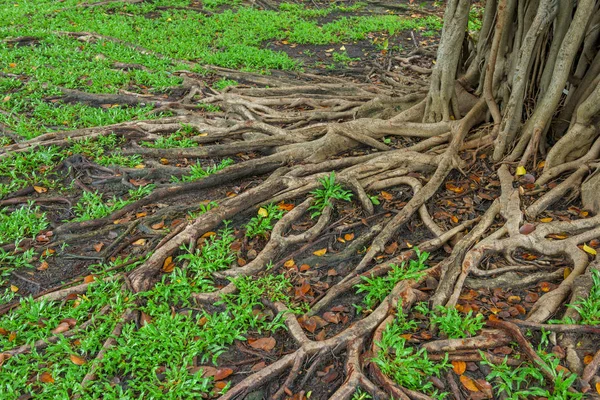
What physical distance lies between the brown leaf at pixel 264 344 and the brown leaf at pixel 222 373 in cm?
24

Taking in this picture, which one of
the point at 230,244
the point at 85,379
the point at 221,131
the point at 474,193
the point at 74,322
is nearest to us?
the point at 85,379

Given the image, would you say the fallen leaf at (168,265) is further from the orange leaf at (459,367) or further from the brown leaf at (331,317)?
the orange leaf at (459,367)

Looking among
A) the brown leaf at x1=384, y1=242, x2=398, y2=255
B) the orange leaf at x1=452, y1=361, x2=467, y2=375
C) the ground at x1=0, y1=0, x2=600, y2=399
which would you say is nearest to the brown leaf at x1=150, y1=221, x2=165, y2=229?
the ground at x1=0, y1=0, x2=600, y2=399

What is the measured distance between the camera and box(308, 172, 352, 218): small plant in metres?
4.45

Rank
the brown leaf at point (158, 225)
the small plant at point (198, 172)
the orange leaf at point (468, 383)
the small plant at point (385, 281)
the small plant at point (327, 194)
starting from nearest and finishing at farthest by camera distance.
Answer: the orange leaf at point (468, 383)
the small plant at point (385, 281)
the brown leaf at point (158, 225)
the small plant at point (327, 194)
the small plant at point (198, 172)

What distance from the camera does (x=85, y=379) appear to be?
3.03 meters

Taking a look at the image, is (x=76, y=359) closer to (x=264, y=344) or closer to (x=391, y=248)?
(x=264, y=344)

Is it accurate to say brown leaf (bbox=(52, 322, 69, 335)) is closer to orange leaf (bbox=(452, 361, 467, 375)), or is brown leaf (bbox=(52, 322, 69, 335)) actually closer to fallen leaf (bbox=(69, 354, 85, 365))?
fallen leaf (bbox=(69, 354, 85, 365))

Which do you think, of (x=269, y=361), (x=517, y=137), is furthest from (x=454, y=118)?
(x=269, y=361)

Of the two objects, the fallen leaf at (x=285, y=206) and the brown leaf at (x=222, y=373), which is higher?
the fallen leaf at (x=285, y=206)

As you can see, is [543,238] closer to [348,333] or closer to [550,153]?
[550,153]

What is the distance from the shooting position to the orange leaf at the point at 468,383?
293cm

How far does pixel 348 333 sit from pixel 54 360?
185 centimetres

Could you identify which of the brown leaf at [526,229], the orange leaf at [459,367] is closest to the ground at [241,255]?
the orange leaf at [459,367]
